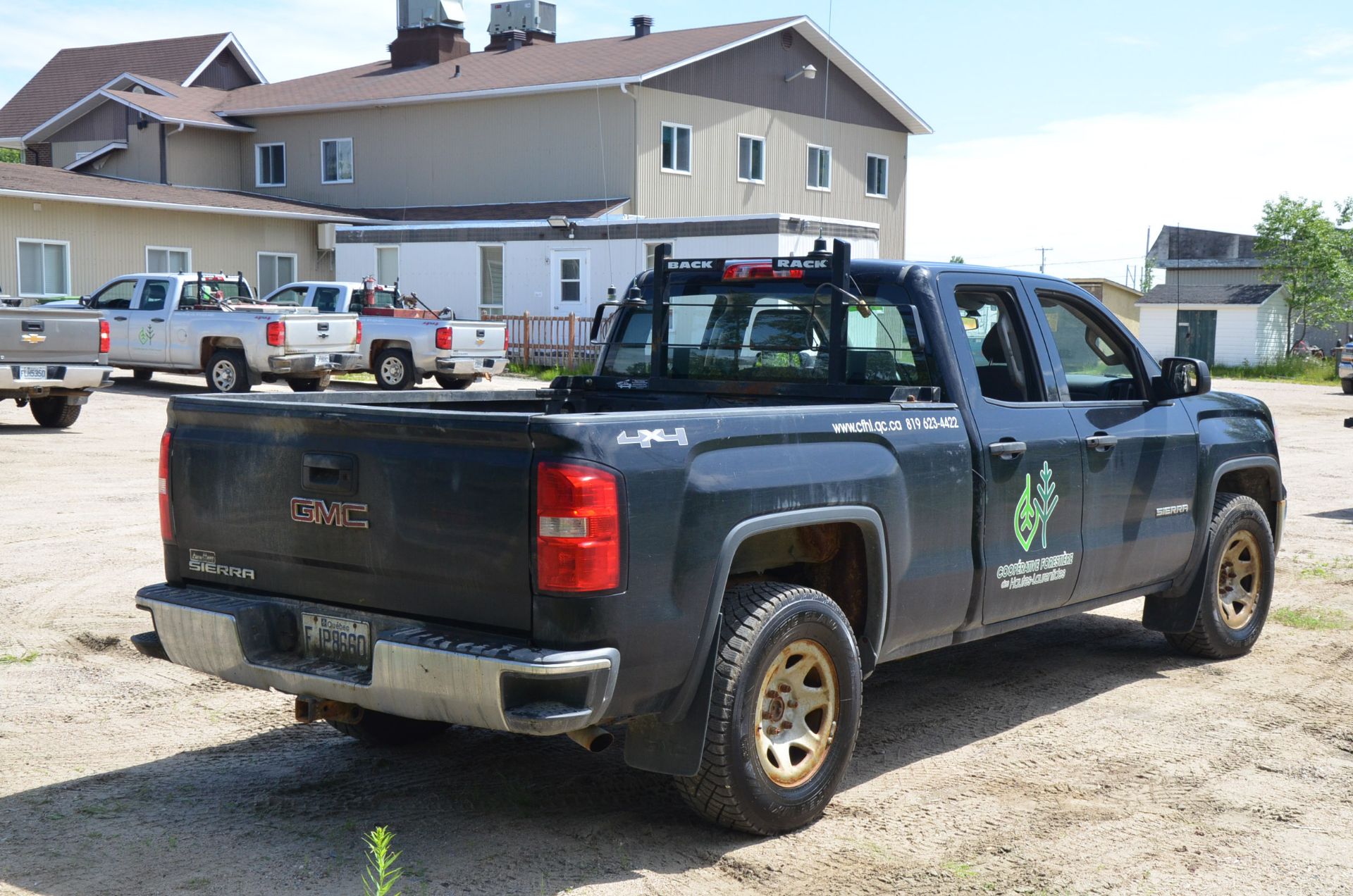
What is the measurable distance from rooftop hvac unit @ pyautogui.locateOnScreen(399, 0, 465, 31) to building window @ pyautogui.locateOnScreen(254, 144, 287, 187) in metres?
5.46

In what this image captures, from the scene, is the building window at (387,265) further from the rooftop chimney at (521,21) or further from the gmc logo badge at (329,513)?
the gmc logo badge at (329,513)

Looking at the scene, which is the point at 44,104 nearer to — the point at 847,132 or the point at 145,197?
the point at 145,197

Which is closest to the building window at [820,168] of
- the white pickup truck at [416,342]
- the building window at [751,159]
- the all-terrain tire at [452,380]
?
the building window at [751,159]

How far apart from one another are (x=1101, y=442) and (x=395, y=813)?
3488mm

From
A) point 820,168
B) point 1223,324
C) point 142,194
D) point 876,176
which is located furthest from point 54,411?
point 1223,324

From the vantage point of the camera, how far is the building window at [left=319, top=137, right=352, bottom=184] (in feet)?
134

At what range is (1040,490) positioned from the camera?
6.00 metres

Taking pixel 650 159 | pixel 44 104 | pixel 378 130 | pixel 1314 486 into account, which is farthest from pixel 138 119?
pixel 1314 486

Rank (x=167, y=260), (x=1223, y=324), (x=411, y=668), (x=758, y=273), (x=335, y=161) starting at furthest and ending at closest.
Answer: (x=1223, y=324) → (x=335, y=161) → (x=167, y=260) → (x=758, y=273) → (x=411, y=668)

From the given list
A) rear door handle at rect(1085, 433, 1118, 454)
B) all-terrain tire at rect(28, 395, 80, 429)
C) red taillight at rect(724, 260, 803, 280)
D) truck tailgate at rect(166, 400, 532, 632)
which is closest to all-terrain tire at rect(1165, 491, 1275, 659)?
rear door handle at rect(1085, 433, 1118, 454)

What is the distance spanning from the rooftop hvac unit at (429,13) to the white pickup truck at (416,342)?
18.8 metres

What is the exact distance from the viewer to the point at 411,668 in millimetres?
4258

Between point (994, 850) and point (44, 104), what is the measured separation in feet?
172

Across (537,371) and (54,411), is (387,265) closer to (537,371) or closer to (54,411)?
(537,371)
